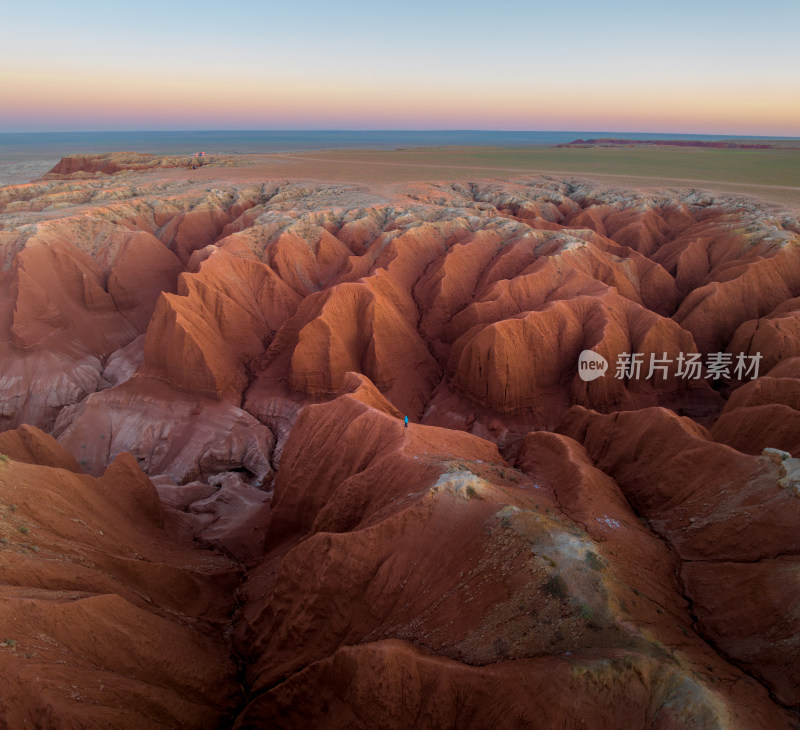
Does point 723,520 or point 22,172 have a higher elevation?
point 22,172

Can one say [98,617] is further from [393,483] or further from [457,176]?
[457,176]

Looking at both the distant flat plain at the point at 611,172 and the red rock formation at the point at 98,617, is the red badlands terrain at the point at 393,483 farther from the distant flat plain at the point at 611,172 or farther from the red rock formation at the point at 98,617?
the distant flat plain at the point at 611,172

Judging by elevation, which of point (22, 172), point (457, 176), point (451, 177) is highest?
point (22, 172)

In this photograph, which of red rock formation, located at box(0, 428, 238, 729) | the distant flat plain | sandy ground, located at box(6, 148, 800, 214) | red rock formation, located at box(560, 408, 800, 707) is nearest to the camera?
red rock formation, located at box(0, 428, 238, 729)

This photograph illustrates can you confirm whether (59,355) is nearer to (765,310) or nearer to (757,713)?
(757,713)


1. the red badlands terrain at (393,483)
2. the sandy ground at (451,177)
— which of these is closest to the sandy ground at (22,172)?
the sandy ground at (451,177)

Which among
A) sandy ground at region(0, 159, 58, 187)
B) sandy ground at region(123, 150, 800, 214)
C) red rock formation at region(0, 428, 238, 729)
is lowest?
red rock formation at region(0, 428, 238, 729)

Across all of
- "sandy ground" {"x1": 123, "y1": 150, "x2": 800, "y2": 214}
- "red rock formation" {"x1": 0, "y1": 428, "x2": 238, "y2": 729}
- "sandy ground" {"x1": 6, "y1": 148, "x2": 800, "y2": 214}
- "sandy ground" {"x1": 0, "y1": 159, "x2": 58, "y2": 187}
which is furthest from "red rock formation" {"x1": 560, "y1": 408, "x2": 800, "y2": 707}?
"sandy ground" {"x1": 0, "y1": 159, "x2": 58, "y2": 187}

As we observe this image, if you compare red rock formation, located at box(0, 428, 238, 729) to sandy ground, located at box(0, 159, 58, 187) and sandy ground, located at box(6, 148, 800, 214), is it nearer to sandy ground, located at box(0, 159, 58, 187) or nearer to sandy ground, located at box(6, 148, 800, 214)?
sandy ground, located at box(6, 148, 800, 214)

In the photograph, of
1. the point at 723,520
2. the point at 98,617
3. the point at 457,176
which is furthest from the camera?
the point at 457,176

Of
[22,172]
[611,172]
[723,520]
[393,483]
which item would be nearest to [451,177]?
[611,172]
